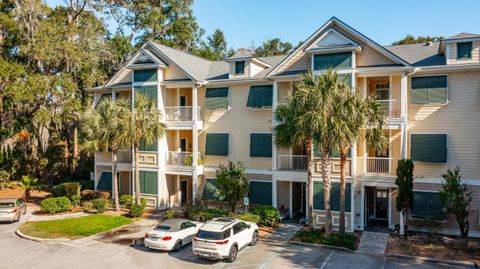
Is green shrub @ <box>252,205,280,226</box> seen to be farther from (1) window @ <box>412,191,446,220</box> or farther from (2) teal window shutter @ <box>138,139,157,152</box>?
(2) teal window shutter @ <box>138,139,157,152</box>

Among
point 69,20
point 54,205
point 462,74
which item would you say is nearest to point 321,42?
point 462,74

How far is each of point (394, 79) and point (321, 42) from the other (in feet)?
16.2

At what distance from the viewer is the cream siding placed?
2033cm

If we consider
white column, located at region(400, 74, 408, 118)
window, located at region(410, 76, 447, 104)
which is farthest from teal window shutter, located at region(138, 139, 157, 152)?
window, located at region(410, 76, 447, 104)

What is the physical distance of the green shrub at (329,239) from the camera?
18.4 meters

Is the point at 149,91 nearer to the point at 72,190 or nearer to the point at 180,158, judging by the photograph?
the point at 180,158

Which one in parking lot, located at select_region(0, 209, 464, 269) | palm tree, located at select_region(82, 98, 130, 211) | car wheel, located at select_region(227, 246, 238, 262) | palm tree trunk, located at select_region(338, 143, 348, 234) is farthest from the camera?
palm tree, located at select_region(82, 98, 130, 211)

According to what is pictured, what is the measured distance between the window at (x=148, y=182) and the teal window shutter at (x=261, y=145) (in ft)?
25.1

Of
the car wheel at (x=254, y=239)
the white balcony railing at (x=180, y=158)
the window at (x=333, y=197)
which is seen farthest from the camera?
the white balcony railing at (x=180, y=158)

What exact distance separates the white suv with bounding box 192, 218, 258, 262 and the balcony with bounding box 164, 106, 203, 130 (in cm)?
1103

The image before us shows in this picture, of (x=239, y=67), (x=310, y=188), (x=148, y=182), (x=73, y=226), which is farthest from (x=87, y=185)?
(x=310, y=188)

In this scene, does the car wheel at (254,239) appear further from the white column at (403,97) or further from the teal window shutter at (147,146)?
the teal window shutter at (147,146)

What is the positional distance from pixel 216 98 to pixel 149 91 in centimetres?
517

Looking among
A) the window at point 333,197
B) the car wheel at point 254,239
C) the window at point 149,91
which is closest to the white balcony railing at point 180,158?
the window at point 149,91
